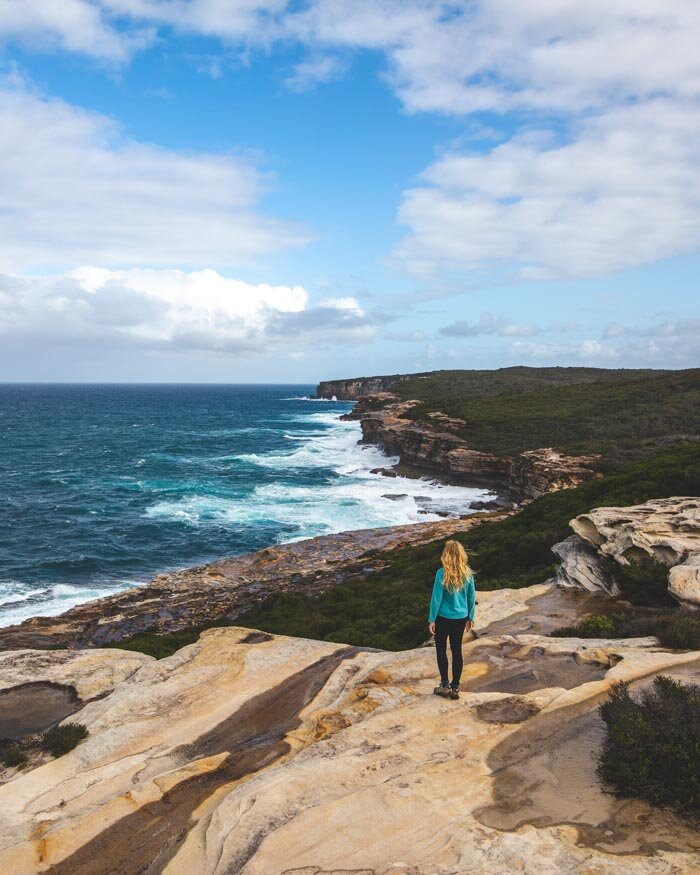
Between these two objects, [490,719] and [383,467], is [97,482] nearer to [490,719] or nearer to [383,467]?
[383,467]

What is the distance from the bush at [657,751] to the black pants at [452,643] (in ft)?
7.84

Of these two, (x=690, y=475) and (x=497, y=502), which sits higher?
(x=690, y=475)

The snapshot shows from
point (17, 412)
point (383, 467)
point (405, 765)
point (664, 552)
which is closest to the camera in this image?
point (405, 765)

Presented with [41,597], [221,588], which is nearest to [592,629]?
[221,588]

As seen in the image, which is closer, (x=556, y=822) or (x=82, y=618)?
(x=556, y=822)

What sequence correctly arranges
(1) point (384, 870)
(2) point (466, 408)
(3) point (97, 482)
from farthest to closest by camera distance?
(2) point (466, 408)
(3) point (97, 482)
(1) point (384, 870)

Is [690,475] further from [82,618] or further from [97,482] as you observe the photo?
[97,482]

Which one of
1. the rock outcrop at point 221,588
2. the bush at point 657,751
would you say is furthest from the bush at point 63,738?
the rock outcrop at point 221,588

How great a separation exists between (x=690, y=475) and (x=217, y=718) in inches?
870

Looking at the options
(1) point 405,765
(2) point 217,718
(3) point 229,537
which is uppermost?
(1) point 405,765

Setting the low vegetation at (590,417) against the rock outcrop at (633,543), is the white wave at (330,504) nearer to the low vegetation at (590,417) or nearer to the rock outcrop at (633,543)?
the low vegetation at (590,417)

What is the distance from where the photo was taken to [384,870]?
5340 millimetres

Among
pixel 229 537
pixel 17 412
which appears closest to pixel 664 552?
pixel 229 537

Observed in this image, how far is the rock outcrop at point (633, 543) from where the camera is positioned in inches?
585
